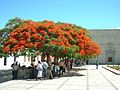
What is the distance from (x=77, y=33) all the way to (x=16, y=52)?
597 cm

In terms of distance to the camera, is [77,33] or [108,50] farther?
[108,50]

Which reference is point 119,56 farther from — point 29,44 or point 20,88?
point 20,88

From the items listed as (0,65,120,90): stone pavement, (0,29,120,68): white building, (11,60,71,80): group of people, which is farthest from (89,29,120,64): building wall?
(0,65,120,90): stone pavement

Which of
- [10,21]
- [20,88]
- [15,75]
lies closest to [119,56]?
[10,21]

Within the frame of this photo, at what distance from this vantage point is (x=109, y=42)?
259 feet

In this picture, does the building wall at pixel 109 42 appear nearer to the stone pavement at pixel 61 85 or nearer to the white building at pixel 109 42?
the white building at pixel 109 42

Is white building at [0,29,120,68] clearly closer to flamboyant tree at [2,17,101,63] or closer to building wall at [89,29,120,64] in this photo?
building wall at [89,29,120,64]

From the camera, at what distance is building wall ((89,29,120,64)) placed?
78.9m

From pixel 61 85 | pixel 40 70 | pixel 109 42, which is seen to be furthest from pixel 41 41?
pixel 109 42

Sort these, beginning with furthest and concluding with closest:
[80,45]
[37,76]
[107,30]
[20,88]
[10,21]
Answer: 1. [107,30]
2. [10,21]
3. [80,45]
4. [37,76]
5. [20,88]

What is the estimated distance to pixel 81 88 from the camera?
17125 mm

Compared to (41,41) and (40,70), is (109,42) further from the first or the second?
(40,70)

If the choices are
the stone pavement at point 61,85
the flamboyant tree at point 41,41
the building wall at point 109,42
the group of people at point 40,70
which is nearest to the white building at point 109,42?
the building wall at point 109,42

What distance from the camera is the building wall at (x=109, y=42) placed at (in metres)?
78.9
